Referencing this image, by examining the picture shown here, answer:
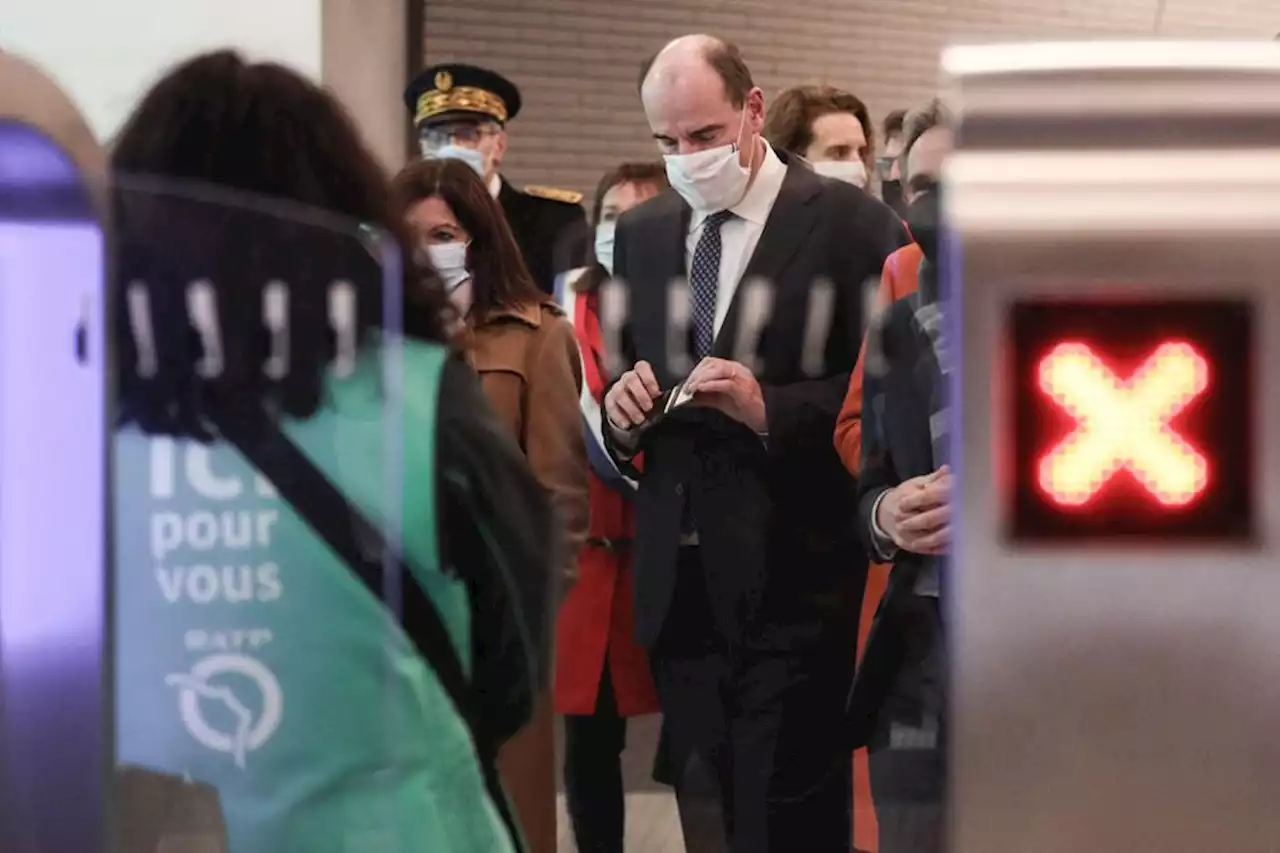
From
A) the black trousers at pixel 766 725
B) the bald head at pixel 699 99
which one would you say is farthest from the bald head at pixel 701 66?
the black trousers at pixel 766 725

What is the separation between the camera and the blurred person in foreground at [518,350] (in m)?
2.01

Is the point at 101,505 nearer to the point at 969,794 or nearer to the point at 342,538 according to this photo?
the point at 342,538

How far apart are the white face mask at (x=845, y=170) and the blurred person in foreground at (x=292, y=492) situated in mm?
1180

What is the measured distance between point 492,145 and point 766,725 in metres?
1.24

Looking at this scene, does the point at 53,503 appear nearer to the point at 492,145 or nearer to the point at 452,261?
the point at 452,261

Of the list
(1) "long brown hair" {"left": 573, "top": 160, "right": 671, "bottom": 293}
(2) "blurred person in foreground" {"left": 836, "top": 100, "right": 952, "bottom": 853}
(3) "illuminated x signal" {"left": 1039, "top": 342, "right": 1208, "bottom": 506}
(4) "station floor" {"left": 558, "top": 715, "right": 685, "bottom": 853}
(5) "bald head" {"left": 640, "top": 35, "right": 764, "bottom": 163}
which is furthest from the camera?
(4) "station floor" {"left": 558, "top": 715, "right": 685, "bottom": 853}

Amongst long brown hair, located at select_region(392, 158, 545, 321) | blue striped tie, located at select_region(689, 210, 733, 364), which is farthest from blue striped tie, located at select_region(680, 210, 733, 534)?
long brown hair, located at select_region(392, 158, 545, 321)

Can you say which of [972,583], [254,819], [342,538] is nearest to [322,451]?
[342,538]

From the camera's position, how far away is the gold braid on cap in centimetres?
297

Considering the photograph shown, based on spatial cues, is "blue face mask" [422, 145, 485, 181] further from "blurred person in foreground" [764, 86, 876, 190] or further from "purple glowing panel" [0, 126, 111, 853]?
"purple glowing panel" [0, 126, 111, 853]

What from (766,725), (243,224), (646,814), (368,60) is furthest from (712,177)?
(646,814)

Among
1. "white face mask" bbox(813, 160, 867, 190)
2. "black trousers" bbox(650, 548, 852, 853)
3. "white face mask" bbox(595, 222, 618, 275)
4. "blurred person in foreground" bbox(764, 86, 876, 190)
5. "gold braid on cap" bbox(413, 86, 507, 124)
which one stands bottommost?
"black trousers" bbox(650, 548, 852, 853)

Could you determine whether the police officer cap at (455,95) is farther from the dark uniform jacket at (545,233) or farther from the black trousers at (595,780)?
the black trousers at (595,780)

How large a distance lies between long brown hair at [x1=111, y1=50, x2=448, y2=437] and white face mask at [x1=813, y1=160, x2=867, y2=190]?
119 centimetres
